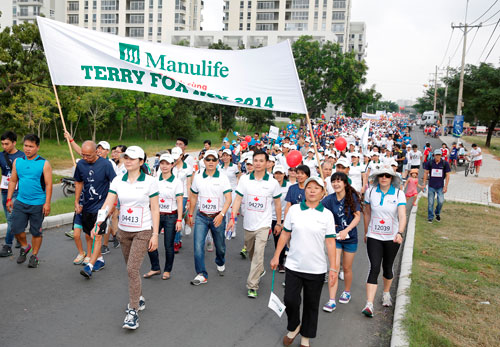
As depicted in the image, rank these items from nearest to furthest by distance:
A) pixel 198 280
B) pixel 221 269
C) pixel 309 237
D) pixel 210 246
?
pixel 309 237 < pixel 198 280 < pixel 221 269 < pixel 210 246

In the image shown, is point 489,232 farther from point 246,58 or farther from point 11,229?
point 11,229

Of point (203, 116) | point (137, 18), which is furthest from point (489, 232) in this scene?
point (137, 18)

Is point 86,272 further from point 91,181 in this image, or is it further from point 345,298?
point 345,298

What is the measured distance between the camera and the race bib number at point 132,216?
4883mm

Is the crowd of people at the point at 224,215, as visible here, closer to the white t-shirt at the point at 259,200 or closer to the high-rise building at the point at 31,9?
the white t-shirt at the point at 259,200

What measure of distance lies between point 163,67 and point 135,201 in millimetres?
3106

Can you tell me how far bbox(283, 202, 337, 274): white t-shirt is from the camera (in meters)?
4.40

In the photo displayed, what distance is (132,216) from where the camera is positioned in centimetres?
A: 488

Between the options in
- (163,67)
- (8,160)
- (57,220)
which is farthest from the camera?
(57,220)

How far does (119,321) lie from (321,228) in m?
2.54

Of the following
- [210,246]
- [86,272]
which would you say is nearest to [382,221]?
[210,246]

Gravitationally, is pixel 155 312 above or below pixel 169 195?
below

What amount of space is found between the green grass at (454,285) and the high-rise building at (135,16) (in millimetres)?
84162

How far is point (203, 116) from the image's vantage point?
47.6 m
